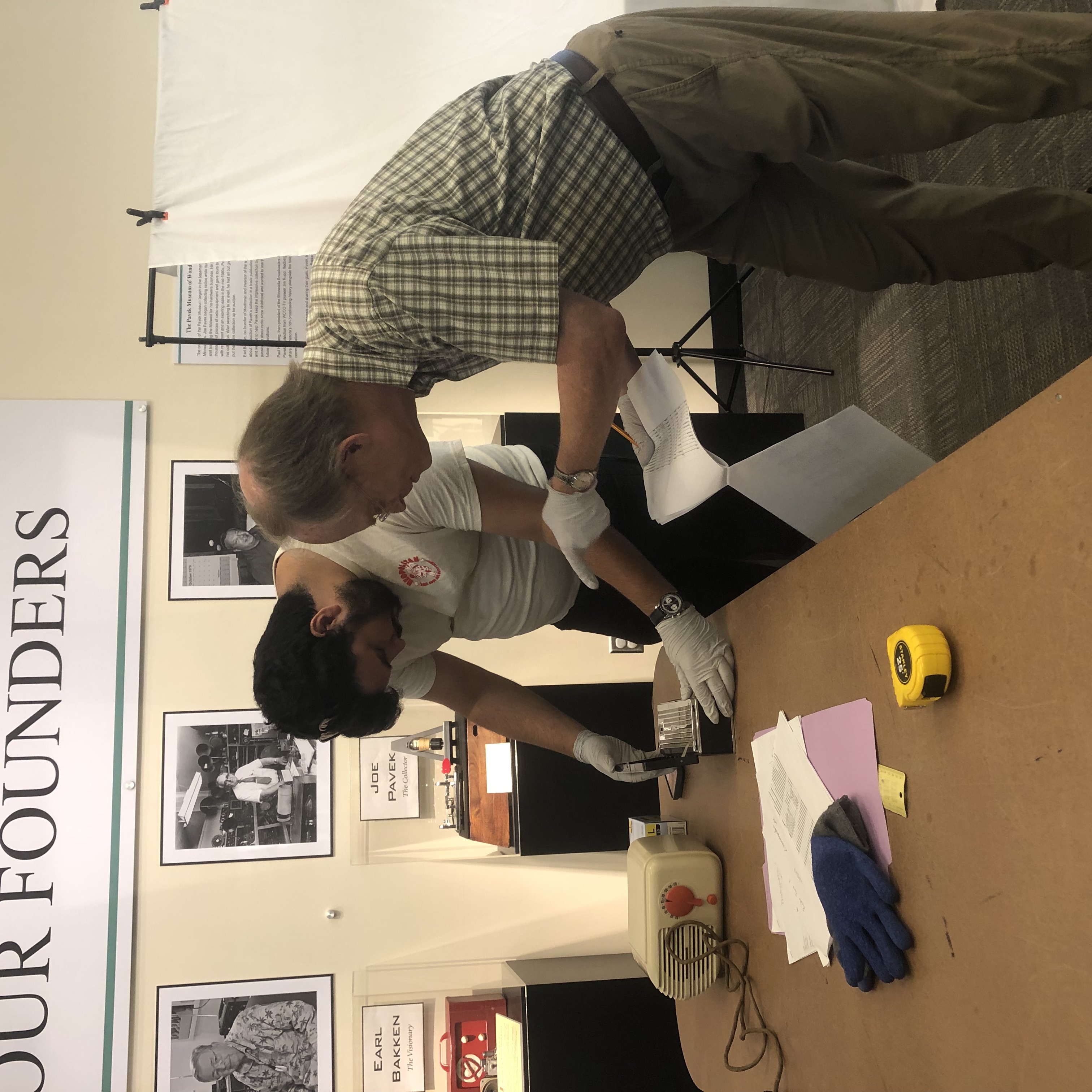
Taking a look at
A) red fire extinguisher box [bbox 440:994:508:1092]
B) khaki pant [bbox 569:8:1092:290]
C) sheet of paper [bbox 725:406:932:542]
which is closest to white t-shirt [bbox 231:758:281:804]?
red fire extinguisher box [bbox 440:994:508:1092]

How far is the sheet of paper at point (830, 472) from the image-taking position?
1.17 m

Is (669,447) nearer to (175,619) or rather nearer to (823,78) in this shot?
(823,78)

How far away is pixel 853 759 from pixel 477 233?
31.7 inches

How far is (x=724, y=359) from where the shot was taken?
2.90 m

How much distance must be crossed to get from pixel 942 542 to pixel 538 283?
0.57 metres

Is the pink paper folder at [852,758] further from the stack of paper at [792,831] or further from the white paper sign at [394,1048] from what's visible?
the white paper sign at [394,1048]

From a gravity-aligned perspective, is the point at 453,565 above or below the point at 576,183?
below

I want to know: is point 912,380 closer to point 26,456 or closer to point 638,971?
point 638,971

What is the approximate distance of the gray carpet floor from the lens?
1771 mm

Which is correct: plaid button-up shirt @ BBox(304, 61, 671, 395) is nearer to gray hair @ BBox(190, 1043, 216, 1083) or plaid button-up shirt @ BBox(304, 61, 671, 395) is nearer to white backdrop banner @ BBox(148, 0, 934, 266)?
white backdrop banner @ BBox(148, 0, 934, 266)

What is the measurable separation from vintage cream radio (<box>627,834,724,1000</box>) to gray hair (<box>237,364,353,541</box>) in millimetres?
852

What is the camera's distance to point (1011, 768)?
0.73m

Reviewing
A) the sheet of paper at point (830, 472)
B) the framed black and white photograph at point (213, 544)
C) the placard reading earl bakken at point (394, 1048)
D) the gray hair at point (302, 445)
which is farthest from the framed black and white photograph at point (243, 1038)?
the sheet of paper at point (830, 472)

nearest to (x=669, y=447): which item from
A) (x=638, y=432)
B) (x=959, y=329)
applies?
(x=638, y=432)
